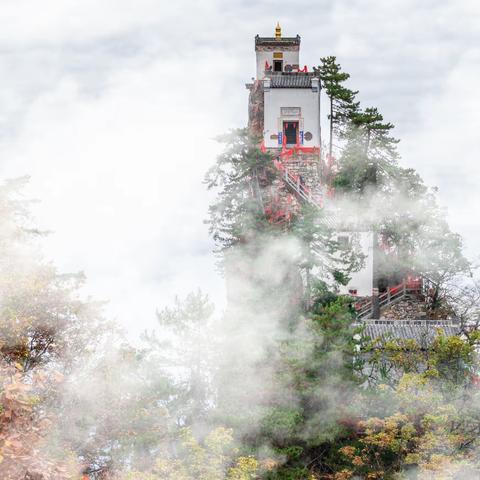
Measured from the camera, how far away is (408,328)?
115 ft

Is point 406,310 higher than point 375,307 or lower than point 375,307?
lower

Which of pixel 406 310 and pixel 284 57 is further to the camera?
pixel 284 57

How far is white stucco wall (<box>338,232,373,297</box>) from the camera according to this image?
4091 cm

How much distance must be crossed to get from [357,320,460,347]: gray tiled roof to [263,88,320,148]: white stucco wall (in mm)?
13871

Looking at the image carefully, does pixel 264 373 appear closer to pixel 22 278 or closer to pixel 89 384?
pixel 89 384

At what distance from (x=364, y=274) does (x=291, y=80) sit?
12.8 meters

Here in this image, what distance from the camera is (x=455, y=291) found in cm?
3975

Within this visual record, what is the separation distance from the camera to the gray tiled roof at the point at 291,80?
46.8m

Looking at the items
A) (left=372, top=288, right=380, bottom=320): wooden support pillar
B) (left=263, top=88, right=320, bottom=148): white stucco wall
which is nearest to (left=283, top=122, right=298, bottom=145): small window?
(left=263, top=88, right=320, bottom=148): white stucco wall

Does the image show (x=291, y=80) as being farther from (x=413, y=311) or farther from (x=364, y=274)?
(x=413, y=311)

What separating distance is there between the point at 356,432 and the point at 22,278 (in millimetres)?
13222

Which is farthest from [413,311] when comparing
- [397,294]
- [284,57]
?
[284,57]

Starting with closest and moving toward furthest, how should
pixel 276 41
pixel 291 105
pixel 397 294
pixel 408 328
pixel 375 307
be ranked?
pixel 408 328 < pixel 375 307 < pixel 397 294 < pixel 291 105 < pixel 276 41

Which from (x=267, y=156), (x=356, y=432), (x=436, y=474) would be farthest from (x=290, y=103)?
(x=436, y=474)
